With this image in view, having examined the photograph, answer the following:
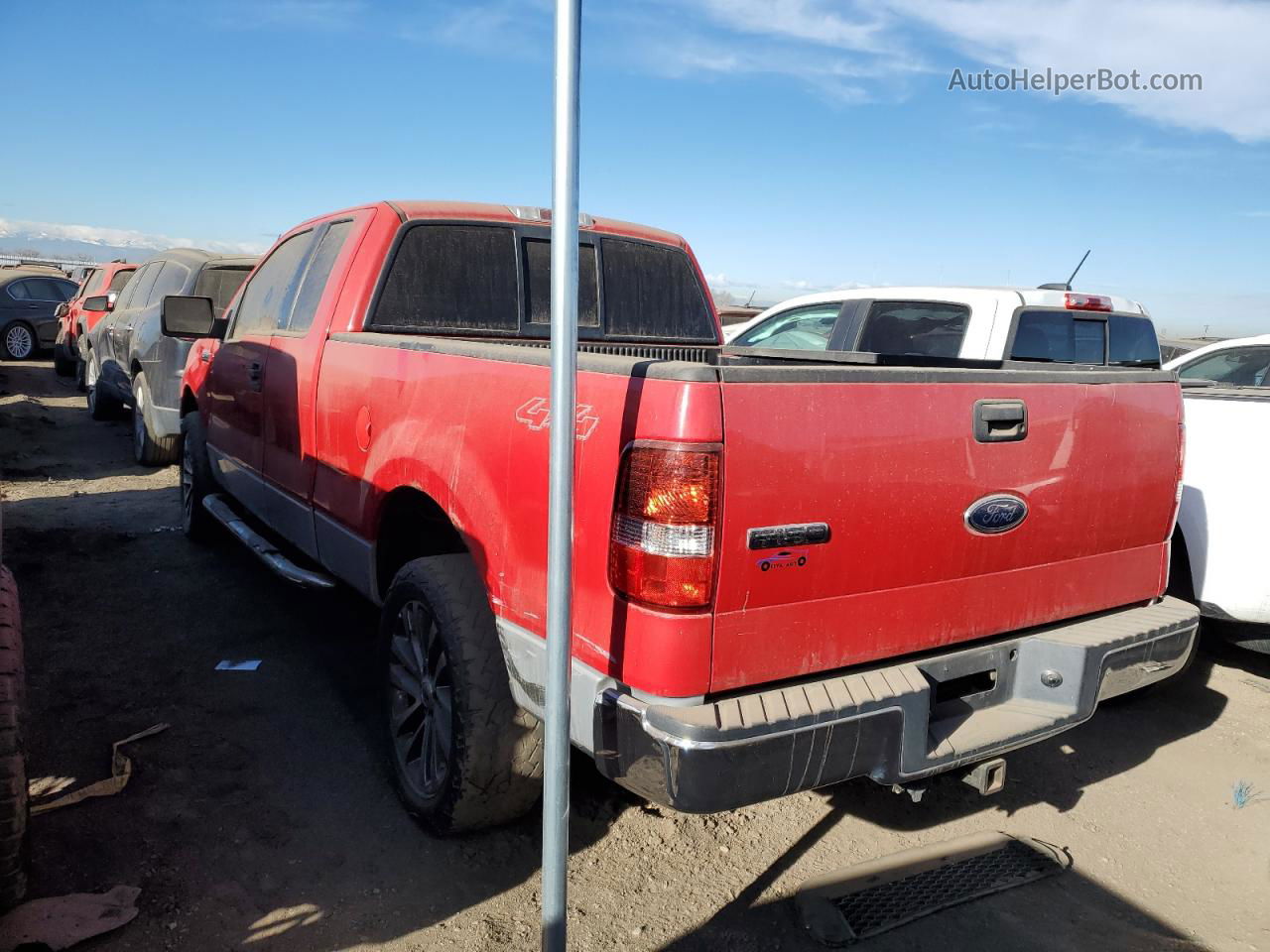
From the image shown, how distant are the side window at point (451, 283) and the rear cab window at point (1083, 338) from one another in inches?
119

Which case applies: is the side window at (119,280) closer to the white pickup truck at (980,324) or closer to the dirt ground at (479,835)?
the dirt ground at (479,835)

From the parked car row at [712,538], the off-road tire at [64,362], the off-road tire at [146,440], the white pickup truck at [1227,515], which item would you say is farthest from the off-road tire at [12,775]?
the off-road tire at [64,362]

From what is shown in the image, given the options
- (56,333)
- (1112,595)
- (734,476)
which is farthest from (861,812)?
(56,333)

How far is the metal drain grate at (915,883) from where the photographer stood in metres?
2.72

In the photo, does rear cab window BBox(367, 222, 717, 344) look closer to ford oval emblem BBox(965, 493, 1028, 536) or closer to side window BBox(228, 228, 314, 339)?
side window BBox(228, 228, 314, 339)

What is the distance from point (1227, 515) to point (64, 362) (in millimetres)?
17862

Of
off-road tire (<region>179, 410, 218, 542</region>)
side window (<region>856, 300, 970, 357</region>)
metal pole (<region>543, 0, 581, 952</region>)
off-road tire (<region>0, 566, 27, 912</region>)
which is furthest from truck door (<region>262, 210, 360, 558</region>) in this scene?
side window (<region>856, 300, 970, 357</region>)

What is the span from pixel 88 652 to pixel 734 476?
3.68 m

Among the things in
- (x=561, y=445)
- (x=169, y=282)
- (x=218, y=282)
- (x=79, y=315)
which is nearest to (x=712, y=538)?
(x=561, y=445)

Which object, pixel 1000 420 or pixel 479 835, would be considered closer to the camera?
pixel 1000 420

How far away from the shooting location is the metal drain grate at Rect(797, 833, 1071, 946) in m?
2.72

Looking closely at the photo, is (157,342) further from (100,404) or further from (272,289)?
(272,289)

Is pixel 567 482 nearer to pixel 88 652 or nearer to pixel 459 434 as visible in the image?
pixel 459 434

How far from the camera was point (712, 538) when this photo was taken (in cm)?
214
